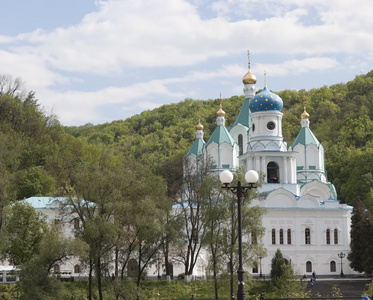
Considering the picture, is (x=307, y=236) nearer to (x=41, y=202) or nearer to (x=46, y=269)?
(x=41, y=202)

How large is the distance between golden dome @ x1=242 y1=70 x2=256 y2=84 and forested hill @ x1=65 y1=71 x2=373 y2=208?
8.47m

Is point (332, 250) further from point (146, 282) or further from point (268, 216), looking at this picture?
point (146, 282)

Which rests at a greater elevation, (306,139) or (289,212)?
(306,139)

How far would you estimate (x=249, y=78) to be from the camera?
5884cm

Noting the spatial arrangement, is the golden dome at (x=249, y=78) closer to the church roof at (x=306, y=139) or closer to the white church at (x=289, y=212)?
the church roof at (x=306, y=139)

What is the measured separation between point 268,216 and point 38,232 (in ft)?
57.8

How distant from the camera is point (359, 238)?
46.5 metres

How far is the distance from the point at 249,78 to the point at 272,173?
39.3 feet

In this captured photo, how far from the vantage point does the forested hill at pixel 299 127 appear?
2638 inches

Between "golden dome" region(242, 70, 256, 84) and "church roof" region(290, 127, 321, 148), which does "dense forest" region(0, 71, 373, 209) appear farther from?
"golden dome" region(242, 70, 256, 84)

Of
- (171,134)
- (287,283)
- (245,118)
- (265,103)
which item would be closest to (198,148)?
(245,118)

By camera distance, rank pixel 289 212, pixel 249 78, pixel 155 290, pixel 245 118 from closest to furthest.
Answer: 1. pixel 155 290
2. pixel 289 212
3. pixel 245 118
4. pixel 249 78

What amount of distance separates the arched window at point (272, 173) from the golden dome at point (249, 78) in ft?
38.0

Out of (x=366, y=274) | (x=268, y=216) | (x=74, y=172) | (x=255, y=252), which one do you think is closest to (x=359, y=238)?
(x=366, y=274)
